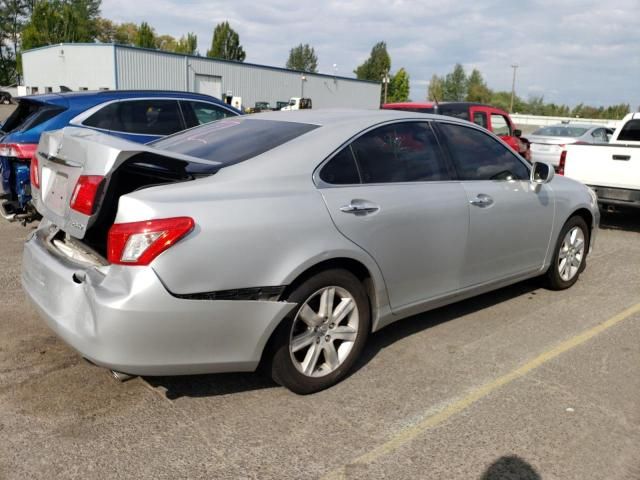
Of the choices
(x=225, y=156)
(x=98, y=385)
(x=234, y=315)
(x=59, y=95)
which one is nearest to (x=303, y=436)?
(x=234, y=315)

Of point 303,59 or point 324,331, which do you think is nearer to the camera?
point 324,331

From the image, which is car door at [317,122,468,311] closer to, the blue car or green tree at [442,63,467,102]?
the blue car

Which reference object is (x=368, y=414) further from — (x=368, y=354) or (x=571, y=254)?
(x=571, y=254)

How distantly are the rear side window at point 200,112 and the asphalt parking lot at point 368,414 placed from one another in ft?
13.0

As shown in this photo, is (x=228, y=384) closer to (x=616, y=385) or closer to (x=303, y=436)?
(x=303, y=436)

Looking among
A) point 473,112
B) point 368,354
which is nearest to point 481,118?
point 473,112

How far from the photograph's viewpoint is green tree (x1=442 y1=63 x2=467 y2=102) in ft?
341

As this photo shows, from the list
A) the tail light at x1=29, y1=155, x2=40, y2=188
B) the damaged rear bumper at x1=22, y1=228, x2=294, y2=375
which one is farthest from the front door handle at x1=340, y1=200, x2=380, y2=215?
the tail light at x1=29, y1=155, x2=40, y2=188

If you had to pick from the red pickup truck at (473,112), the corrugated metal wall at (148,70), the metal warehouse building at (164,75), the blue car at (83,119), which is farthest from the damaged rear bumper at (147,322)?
the corrugated metal wall at (148,70)

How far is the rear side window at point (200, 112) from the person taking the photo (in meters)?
7.69

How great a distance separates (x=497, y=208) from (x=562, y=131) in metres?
13.5

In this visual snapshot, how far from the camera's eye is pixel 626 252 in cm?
728

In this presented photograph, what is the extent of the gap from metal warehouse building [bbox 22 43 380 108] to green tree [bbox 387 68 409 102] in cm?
3632

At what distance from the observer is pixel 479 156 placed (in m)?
4.43
